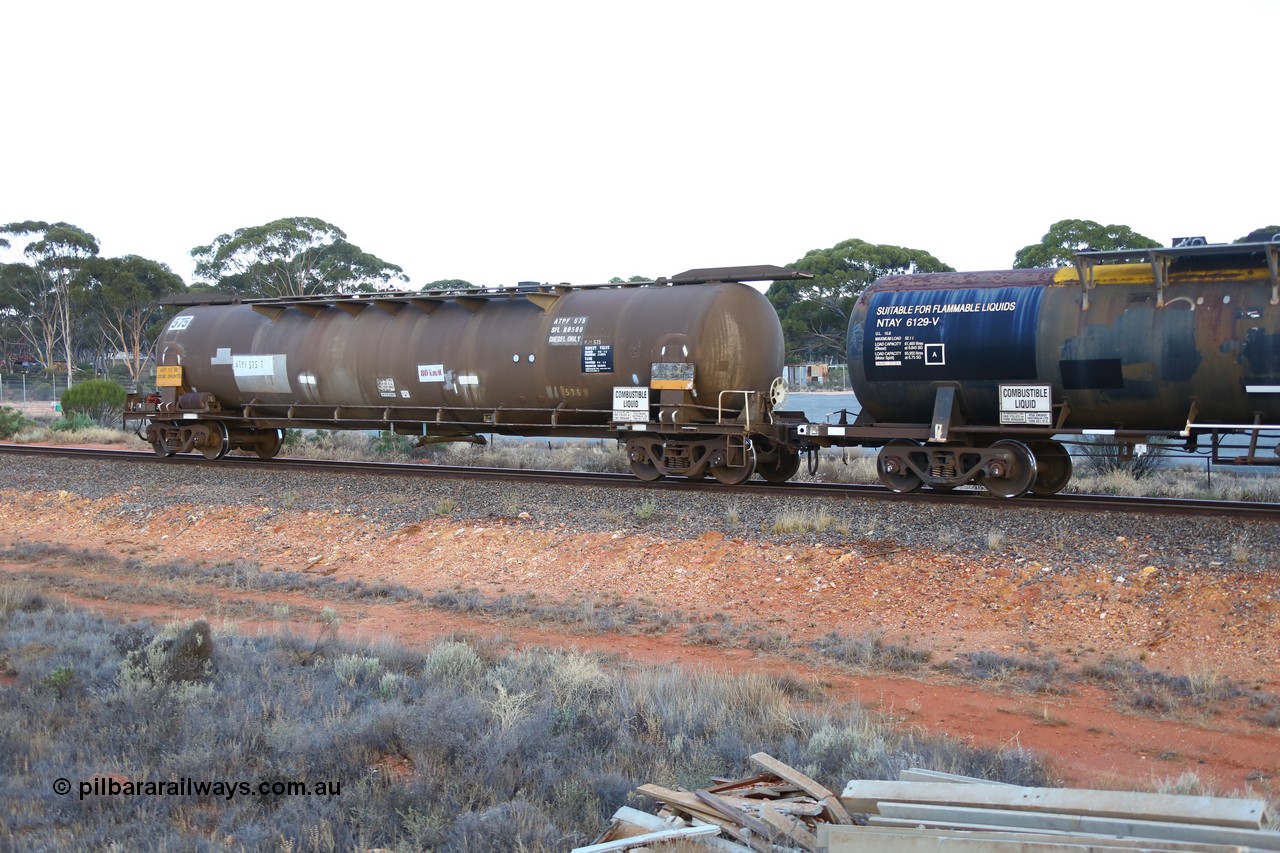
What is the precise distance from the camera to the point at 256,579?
15.5 m

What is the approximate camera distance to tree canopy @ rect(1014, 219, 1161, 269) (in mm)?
44375

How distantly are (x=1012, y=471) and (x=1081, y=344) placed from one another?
208 centimetres

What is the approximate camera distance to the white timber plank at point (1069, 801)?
4.91 meters

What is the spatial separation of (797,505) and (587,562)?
3270 millimetres

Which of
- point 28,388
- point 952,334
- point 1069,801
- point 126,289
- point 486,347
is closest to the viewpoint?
point 1069,801

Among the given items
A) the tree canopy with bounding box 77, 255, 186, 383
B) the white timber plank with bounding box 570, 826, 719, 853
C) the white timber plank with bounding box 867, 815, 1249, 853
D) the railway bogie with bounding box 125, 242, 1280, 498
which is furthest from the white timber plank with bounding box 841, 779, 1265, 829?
the tree canopy with bounding box 77, 255, 186, 383

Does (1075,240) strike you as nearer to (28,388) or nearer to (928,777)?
(928,777)

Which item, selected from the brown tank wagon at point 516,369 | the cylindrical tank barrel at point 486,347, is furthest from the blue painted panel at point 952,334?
the cylindrical tank barrel at point 486,347

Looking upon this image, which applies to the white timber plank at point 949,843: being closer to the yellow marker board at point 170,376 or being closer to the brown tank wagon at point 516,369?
the brown tank wagon at point 516,369

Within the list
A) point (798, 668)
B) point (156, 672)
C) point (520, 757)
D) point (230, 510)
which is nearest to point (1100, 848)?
point (520, 757)

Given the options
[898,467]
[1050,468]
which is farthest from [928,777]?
[1050,468]

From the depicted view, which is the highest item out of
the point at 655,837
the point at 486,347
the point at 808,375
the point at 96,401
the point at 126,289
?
the point at 126,289

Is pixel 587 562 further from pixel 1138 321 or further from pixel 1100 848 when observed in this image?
pixel 1100 848

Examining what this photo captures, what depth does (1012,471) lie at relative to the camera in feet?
47.7
